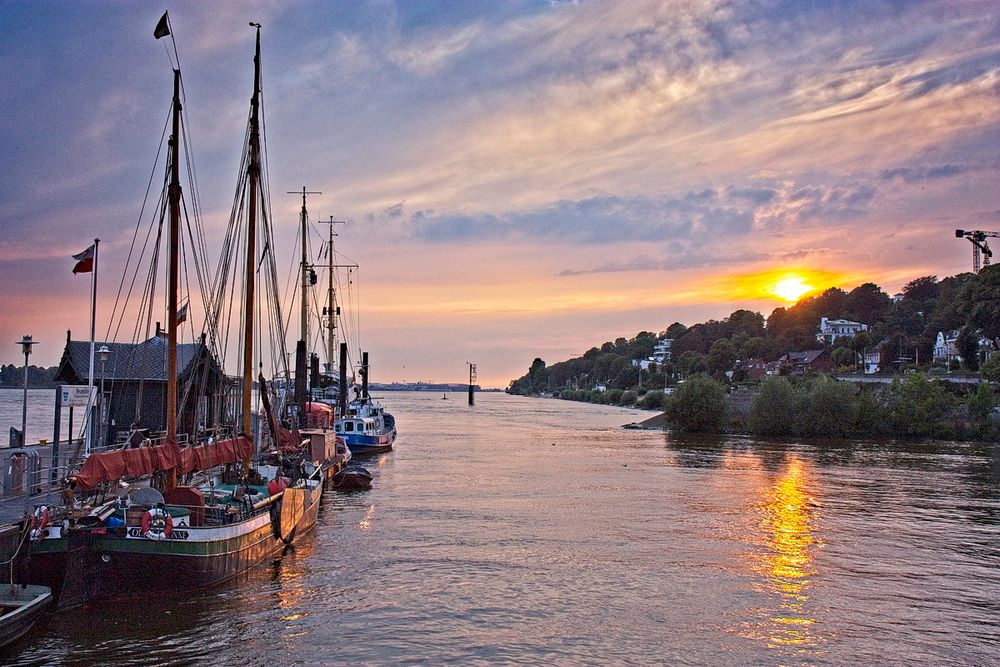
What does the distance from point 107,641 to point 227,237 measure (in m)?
20.9

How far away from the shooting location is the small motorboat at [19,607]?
60.0ft

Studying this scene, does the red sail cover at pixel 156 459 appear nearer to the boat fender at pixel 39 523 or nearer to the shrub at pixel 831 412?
the boat fender at pixel 39 523

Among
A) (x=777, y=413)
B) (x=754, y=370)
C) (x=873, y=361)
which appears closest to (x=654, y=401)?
(x=754, y=370)

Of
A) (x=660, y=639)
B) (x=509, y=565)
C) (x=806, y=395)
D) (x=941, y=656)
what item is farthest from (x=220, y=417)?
(x=806, y=395)

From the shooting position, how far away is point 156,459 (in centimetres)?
2527

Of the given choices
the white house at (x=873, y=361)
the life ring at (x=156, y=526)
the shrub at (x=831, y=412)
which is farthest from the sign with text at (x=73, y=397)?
the white house at (x=873, y=361)

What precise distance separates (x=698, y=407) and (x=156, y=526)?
88642 millimetres

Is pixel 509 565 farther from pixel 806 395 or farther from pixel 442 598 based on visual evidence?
pixel 806 395

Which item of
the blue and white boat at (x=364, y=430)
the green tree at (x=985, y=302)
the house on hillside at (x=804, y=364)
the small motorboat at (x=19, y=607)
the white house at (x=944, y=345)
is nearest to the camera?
the small motorboat at (x=19, y=607)

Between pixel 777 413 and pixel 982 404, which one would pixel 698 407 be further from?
pixel 982 404

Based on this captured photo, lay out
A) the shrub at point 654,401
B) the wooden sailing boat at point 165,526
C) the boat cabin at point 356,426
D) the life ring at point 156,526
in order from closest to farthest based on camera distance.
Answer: the wooden sailing boat at point 165,526
the life ring at point 156,526
the boat cabin at point 356,426
the shrub at point 654,401

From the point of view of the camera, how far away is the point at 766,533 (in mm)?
35750

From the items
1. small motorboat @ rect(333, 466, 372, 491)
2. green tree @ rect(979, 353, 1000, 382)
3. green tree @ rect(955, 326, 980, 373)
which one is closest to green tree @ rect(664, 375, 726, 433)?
green tree @ rect(979, 353, 1000, 382)

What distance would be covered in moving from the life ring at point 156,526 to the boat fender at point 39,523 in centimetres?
223
